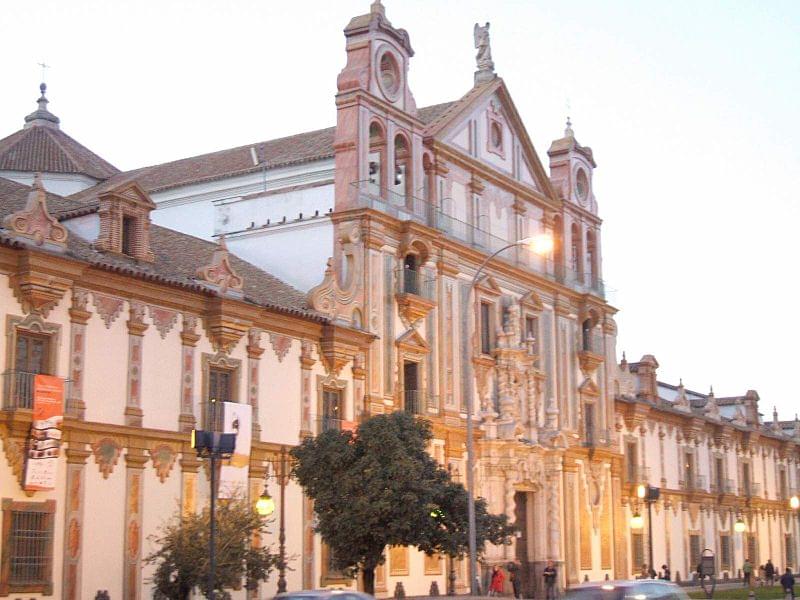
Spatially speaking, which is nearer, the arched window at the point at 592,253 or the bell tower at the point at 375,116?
the bell tower at the point at 375,116

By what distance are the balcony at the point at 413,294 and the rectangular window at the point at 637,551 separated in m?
20.0

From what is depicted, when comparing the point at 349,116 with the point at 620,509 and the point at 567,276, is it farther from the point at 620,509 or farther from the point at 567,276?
the point at 620,509

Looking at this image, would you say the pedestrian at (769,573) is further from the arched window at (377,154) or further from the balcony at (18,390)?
the balcony at (18,390)

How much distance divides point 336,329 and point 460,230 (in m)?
9.85

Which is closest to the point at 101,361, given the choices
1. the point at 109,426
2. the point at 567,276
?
the point at 109,426

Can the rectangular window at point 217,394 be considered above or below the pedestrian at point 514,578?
above

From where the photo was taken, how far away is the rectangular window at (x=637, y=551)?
5831 cm

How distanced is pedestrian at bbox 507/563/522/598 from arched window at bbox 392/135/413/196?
13.7 m

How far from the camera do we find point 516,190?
172 ft

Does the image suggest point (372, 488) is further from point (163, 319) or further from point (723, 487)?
point (723, 487)

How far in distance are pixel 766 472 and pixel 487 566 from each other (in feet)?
134

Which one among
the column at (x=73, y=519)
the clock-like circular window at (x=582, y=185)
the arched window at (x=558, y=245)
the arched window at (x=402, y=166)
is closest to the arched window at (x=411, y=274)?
the arched window at (x=402, y=166)

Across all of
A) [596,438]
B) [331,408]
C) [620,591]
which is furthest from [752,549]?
[620,591]

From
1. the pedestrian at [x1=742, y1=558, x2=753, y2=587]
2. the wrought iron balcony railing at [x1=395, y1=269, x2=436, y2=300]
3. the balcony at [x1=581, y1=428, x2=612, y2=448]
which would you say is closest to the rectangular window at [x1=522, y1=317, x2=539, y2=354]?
the balcony at [x1=581, y1=428, x2=612, y2=448]
